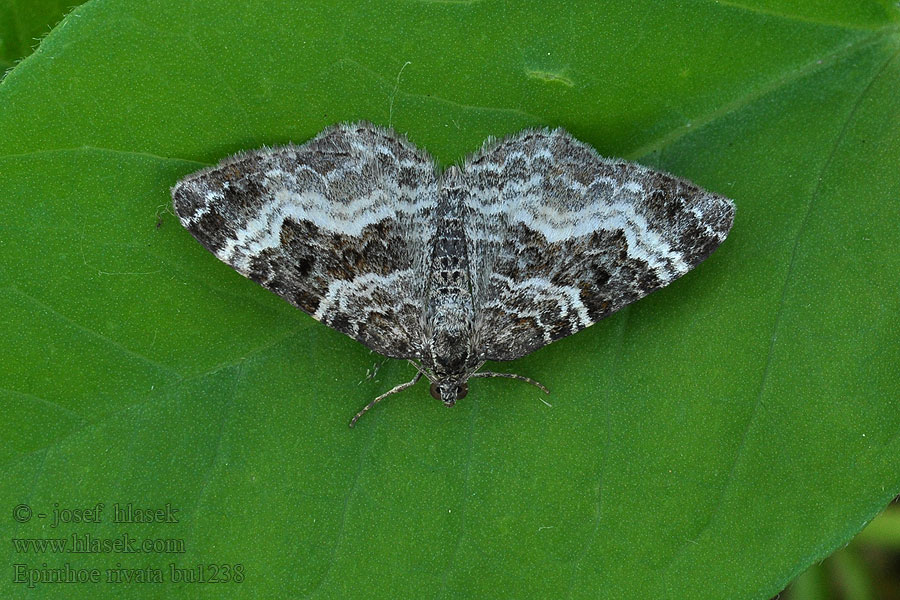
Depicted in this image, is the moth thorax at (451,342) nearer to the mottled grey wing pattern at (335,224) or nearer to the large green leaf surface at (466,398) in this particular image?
the mottled grey wing pattern at (335,224)

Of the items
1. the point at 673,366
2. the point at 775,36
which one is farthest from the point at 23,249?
the point at 775,36

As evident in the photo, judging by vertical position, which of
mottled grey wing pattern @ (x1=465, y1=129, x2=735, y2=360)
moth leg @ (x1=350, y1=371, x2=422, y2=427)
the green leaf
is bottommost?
moth leg @ (x1=350, y1=371, x2=422, y2=427)

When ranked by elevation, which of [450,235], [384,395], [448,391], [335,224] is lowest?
[448,391]

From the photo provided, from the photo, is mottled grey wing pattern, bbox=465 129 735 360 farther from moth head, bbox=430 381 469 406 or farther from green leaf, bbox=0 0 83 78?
green leaf, bbox=0 0 83 78

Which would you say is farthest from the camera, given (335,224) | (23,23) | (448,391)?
(23,23)

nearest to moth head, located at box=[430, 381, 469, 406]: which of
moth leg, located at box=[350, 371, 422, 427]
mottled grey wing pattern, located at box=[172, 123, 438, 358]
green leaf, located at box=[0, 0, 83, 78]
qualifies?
moth leg, located at box=[350, 371, 422, 427]

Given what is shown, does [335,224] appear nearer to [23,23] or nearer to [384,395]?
[384,395]

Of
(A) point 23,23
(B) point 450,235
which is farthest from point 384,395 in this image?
(A) point 23,23
